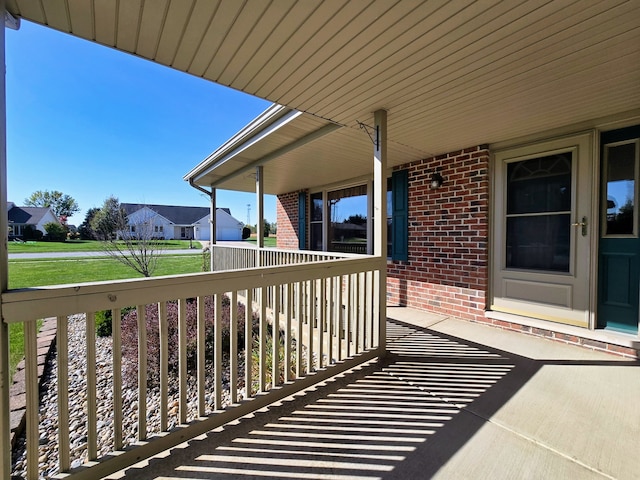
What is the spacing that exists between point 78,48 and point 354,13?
4950 millimetres

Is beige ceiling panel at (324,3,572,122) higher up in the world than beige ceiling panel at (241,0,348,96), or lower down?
lower down

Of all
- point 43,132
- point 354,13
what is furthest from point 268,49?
point 43,132

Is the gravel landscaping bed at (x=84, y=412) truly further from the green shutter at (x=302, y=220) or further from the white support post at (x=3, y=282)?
the green shutter at (x=302, y=220)

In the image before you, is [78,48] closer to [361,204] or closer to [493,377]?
[361,204]

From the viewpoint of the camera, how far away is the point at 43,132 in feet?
70.4

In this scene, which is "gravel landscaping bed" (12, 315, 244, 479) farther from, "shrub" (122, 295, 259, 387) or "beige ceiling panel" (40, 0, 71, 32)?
"beige ceiling panel" (40, 0, 71, 32)

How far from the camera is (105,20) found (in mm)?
1540

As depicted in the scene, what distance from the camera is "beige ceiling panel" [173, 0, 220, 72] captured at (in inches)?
58.5

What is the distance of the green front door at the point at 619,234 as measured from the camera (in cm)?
272

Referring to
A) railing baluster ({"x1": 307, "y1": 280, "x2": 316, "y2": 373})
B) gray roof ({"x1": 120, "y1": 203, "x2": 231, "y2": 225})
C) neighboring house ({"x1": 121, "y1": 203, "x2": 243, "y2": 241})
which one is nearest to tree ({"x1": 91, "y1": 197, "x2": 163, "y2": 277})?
railing baluster ({"x1": 307, "y1": 280, "x2": 316, "y2": 373})

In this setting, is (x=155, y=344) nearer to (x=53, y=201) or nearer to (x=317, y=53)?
(x=317, y=53)

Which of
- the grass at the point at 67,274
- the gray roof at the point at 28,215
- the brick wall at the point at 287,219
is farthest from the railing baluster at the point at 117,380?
the gray roof at the point at 28,215

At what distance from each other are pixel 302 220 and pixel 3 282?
5.99 m

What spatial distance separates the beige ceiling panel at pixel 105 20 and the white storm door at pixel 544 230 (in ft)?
12.8
